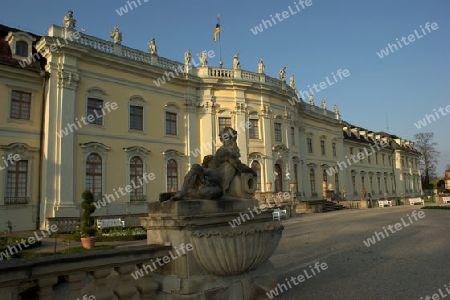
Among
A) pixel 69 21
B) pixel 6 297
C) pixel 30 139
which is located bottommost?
pixel 6 297

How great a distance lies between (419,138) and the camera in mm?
62375

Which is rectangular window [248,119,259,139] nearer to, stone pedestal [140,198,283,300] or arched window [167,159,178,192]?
arched window [167,159,178,192]

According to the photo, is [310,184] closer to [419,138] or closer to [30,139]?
[30,139]

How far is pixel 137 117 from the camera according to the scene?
2197 centimetres

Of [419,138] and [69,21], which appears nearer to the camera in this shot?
[69,21]

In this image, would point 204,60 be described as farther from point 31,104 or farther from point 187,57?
point 31,104

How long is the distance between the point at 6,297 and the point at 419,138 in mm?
70517

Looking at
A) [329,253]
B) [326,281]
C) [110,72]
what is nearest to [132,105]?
[110,72]

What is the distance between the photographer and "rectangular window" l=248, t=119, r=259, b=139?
87.9ft

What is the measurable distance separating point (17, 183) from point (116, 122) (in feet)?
20.5

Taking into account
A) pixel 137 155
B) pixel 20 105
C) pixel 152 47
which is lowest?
pixel 137 155

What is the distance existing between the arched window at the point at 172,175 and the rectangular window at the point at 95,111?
538cm

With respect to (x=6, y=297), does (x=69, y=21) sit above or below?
above

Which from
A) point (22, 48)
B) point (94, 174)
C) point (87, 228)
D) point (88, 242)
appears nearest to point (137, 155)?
point (94, 174)
